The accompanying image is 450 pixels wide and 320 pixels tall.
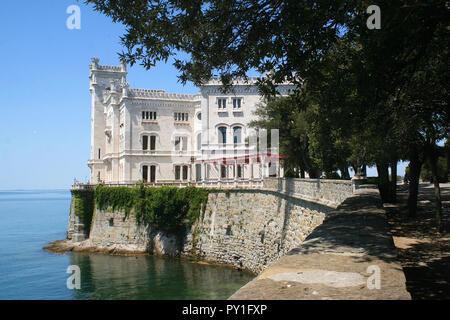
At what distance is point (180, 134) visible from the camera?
4669cm

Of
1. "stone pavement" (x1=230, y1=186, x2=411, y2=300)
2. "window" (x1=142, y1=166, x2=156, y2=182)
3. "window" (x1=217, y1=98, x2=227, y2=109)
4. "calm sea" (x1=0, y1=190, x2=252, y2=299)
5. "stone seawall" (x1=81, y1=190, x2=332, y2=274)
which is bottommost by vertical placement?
"calm sea" (x1=0, y1=190, x2=252, y2=299)

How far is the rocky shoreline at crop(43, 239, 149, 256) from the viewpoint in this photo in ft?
117

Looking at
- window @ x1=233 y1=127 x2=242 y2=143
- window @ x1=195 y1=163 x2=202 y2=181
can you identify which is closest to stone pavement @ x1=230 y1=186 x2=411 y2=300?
window @ x1=233 y1=127 x2=242 y2=143

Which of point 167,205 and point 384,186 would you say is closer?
point 384,186

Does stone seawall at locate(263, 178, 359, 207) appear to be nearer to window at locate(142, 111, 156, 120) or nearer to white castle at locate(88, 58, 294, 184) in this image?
white castle at locate(88, 58, 294, 184)

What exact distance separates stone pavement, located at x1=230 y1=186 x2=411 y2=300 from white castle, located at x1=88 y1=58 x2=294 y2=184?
32.3 meters

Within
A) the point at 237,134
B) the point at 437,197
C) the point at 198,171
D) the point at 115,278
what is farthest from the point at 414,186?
the point at 198,171

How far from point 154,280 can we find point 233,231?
6833 millimetres

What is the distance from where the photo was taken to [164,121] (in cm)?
4628

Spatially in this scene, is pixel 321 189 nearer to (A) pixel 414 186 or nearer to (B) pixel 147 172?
(A) pixel 414 186

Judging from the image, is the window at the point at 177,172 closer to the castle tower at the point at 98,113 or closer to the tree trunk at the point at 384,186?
the castle tower at the point at 98,113
